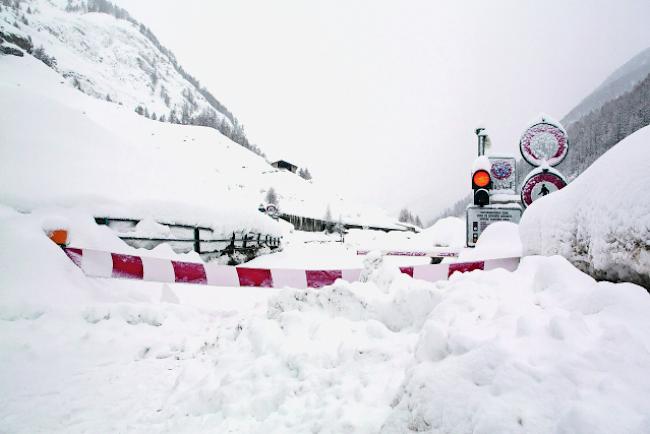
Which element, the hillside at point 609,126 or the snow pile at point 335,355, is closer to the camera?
the snow pile at point 335,355

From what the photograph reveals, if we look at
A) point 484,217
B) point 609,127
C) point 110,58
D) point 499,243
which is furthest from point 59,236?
point 110,58

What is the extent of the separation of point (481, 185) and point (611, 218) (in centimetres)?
436

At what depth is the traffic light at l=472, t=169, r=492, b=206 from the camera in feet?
20.7

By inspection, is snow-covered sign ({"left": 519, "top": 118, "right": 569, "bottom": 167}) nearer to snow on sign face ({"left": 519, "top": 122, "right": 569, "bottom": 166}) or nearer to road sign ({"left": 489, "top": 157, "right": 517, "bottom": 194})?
snow on sign face ({"left": 519, "top": 122, "right": 569, "bottom": 166})

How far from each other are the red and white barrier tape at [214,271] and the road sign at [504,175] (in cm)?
296

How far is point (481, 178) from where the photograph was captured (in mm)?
6312

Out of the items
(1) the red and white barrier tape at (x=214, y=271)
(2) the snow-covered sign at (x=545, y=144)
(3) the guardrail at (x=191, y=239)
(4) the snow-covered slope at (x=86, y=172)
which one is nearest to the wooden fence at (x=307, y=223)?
(4) the snow-covered slope at (x=86, y=172)

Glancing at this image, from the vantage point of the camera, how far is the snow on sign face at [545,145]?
6.47 meters

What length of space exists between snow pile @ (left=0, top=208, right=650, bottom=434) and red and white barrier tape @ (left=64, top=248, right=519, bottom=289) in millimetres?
235

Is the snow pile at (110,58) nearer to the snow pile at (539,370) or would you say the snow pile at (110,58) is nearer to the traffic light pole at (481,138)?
the traffic light pole at (481,138)

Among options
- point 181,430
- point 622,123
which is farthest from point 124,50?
point 181,430

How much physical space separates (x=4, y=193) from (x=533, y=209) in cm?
623

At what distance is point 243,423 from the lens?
2027 millimetres

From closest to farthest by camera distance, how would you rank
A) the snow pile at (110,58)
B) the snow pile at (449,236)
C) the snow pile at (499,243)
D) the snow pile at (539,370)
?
the snow pile at (539,370), the snow pile at (499,243), the snow pile at (449,236), the snow pile at (110,58)
